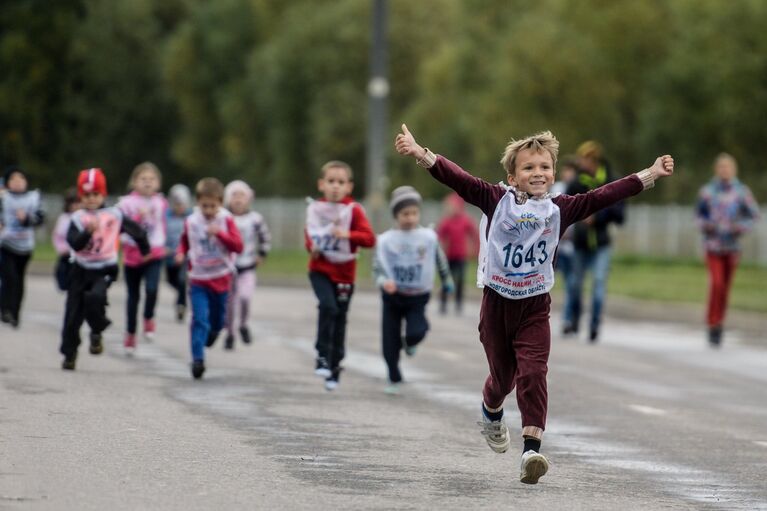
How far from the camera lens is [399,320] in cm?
1408

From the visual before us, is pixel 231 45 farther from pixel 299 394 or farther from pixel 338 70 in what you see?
pixel 299 394

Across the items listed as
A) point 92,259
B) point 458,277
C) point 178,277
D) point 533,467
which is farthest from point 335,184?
point 458,277

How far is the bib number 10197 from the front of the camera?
362 inches

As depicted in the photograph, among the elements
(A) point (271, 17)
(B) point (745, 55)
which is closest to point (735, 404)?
(B) point (745, 55)

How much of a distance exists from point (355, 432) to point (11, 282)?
959 centimetres

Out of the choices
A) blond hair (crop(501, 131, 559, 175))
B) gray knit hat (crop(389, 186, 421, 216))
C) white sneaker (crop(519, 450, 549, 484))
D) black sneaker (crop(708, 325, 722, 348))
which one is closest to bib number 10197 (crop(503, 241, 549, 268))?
blond hair (crop(501, 131, 559, 175))

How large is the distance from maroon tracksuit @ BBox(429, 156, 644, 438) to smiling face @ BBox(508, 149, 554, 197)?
133 mm

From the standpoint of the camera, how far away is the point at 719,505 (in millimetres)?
8406

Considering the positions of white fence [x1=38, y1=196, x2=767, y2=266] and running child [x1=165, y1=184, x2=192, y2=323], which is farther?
white fence [x1=38, y1=196, x2=767, y2=266]

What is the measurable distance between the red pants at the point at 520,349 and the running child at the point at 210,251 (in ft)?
17.1

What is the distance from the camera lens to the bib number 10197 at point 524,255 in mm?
9203

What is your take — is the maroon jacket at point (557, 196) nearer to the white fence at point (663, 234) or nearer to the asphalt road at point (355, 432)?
the asphalt road at point (355, 432)

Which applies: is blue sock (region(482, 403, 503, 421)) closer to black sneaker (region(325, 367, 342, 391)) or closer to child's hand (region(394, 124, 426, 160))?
child's hand (region(394, 124, 426, 160))

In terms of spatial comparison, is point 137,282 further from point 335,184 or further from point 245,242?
point 335,184
